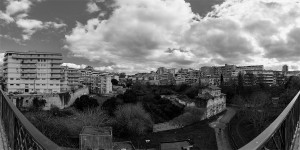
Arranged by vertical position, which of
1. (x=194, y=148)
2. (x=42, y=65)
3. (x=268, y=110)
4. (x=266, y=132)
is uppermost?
(x=42, y=65)

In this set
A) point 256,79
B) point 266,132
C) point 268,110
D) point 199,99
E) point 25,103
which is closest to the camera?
point 266,132

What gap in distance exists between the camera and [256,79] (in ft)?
133

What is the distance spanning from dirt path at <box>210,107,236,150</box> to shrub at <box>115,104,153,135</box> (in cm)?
566

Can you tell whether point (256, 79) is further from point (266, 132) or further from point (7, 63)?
point (266, 132)

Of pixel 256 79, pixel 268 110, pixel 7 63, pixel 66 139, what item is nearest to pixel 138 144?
pixel 66 139

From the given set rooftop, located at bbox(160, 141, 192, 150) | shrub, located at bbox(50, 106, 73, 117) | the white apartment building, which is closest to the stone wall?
rooftop, located at bbox(160, 141, 192, 150)

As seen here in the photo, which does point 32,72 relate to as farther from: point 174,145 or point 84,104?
point 174,145

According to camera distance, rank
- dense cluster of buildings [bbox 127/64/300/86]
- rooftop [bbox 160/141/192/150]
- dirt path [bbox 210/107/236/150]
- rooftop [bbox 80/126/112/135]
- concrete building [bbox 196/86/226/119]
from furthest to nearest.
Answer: dense cluster of buildings [bbox 127/64/300/86] < concrete building [bbox 196/86/226/119] < dirt path [bbox 210/107/236/150] < rooftop [bbox 160/141/192/150] < rooftop [bbox 80/126/112/135]

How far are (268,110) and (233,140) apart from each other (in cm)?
493

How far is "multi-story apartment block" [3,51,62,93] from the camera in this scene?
1050 inches

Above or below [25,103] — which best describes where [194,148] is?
below

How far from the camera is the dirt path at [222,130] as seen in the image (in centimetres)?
1634

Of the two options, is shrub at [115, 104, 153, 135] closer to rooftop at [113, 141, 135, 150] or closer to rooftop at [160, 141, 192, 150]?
rooftop at [113, 141, 135, 150]

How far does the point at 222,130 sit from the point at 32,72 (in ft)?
72.6
